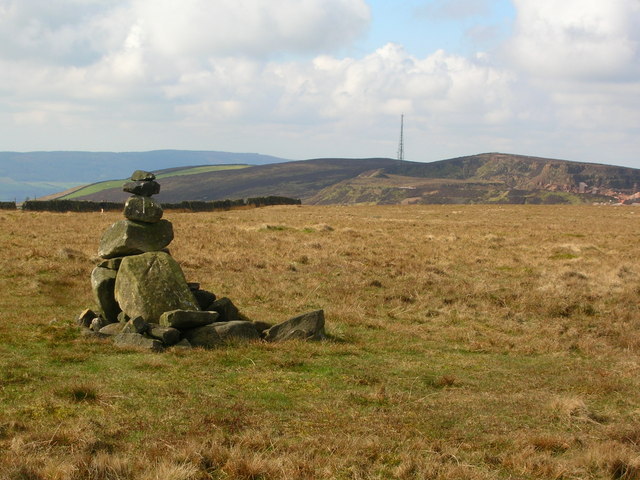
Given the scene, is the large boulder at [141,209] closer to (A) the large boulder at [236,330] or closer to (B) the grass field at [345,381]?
(B) the grass field at [345,381]

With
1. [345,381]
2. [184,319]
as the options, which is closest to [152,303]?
[184,319]

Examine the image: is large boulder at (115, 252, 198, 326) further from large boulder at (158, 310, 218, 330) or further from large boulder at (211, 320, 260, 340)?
large boulder at (211, 320, 260, 340)

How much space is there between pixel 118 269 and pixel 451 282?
1286 cm

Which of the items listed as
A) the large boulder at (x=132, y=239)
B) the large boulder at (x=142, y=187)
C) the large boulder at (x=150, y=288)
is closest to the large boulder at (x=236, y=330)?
the large boulder at (x=150, y=288)

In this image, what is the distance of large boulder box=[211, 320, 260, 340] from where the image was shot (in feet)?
44.0

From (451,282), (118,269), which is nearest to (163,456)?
(118,269)

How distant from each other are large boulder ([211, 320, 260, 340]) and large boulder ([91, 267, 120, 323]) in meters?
3.02

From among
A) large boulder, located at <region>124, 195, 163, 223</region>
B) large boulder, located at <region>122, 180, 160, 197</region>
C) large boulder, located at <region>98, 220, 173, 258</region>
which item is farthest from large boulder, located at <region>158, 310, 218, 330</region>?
large boulder, located at <region>122, 180, 160, 197</region>

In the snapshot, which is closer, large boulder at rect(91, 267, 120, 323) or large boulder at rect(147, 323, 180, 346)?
large boulder at rect(147, 323, 180, 346)

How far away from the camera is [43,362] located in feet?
37.8

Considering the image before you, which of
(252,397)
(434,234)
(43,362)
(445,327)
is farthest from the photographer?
(434,234)

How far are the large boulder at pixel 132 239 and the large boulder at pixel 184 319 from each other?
8.59ft

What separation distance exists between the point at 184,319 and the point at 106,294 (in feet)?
9.04

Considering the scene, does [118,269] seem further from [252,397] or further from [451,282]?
[451,282]
